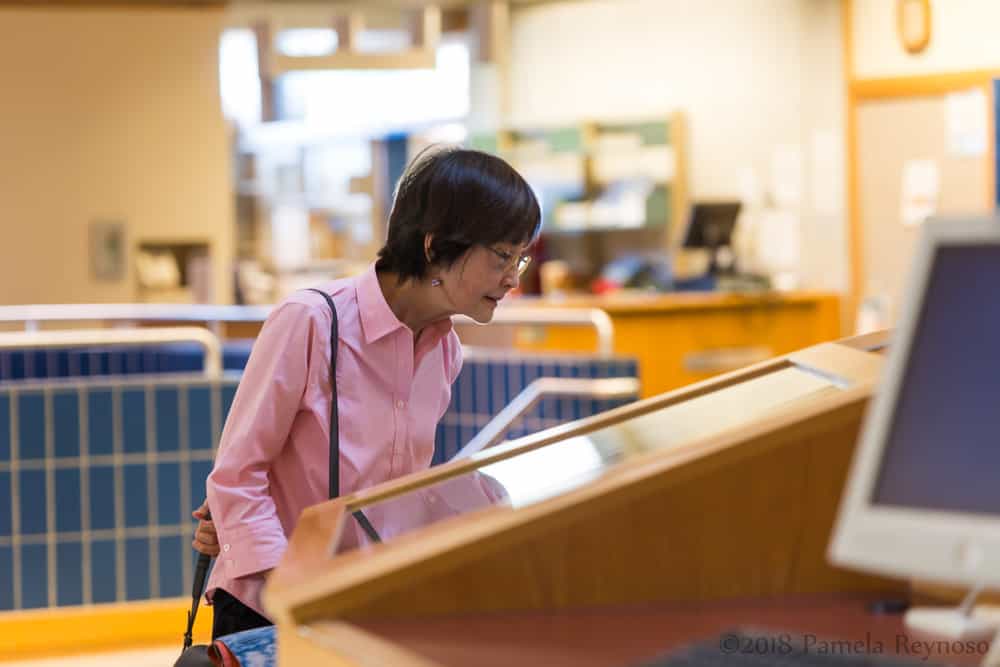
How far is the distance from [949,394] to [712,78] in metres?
10.3

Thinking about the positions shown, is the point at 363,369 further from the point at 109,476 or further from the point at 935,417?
the point at 109,476

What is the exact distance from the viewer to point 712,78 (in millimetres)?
11328

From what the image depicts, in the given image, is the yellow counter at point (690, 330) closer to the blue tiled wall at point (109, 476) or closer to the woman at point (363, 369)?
the blue tiled wall at point (109, 476)

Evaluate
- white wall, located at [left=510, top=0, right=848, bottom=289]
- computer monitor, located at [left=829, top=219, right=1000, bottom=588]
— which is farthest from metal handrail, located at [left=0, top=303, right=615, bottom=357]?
computer monitor, located at [left=829, top=219, right=1000, bottom=588]

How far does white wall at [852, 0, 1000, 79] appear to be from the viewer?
9.27 meters

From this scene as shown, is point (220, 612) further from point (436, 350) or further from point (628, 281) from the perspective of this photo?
point (628, 281)

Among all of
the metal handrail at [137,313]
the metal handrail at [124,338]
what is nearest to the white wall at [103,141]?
the metal handrail at [137,313]

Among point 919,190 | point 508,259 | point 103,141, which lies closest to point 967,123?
point 919,190

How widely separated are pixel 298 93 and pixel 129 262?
2.88 metres

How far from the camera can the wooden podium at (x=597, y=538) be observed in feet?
4.56

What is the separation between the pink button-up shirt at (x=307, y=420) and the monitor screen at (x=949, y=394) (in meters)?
1.14

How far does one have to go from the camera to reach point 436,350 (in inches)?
94.5

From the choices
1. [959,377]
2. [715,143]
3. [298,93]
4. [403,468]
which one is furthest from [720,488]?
[298,93]

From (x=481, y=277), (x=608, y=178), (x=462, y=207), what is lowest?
(x=481, y=277)
